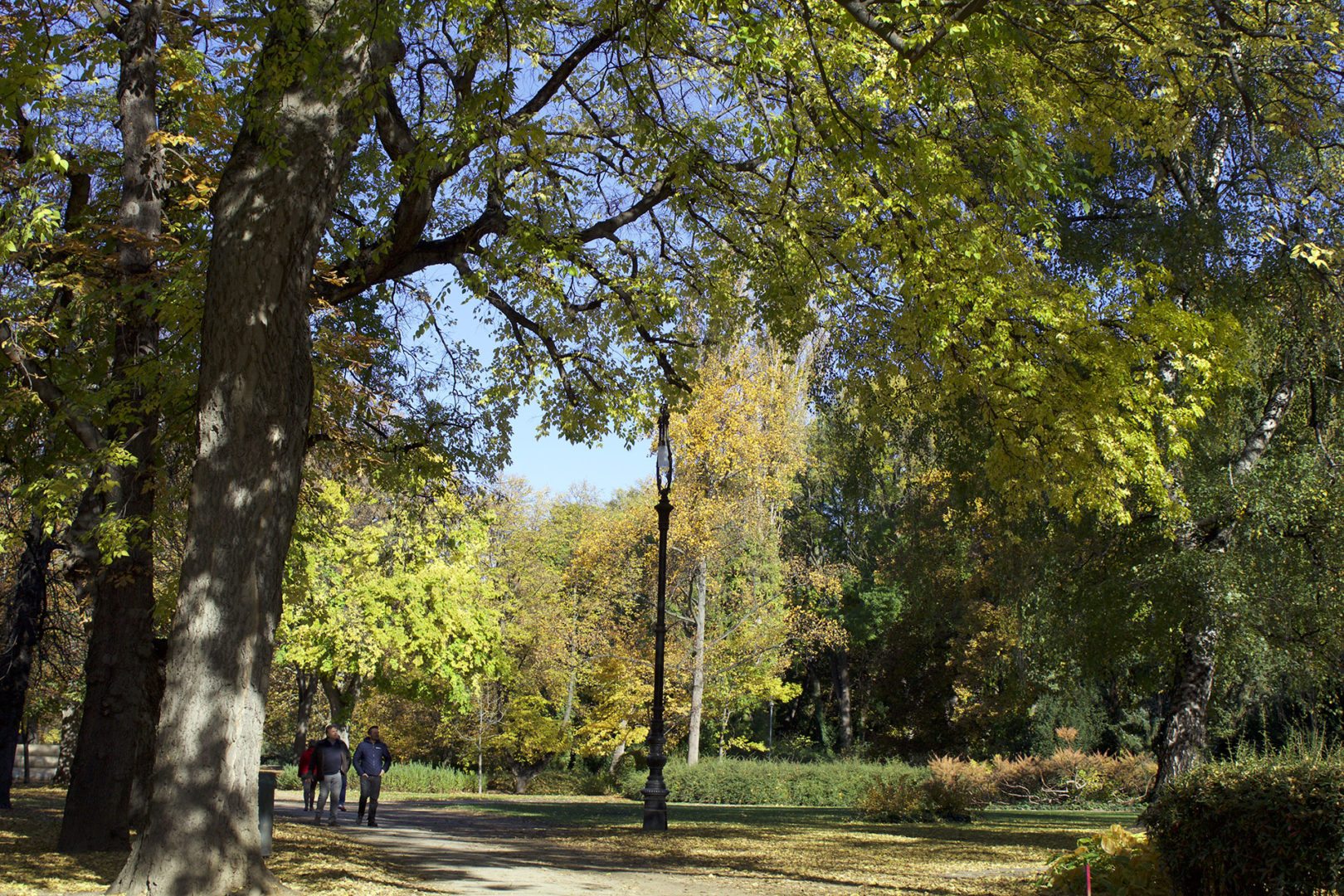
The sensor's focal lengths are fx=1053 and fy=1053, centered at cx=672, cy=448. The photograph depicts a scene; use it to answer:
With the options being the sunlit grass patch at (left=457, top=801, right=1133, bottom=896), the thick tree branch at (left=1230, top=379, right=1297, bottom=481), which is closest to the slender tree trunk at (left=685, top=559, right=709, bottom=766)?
the sunlit grass patch at (left=457, top=801, right=1133, bottom=896)

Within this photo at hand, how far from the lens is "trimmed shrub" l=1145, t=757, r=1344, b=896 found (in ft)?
21.8

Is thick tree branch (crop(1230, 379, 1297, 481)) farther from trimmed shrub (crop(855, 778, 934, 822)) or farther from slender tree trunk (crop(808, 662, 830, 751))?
slender tree trunk (crop(808, 662, 830, 751))

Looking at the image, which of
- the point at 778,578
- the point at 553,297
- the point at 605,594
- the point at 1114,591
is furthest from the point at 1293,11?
the point at 605,594

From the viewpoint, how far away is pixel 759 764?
3156 cm

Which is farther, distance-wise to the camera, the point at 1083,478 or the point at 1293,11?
the point at 1293,11

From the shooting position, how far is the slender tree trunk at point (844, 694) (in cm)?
4612

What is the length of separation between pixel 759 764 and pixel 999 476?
23023 millimetres

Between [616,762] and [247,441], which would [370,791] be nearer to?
[247,441]

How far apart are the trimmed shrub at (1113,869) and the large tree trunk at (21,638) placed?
13.8m

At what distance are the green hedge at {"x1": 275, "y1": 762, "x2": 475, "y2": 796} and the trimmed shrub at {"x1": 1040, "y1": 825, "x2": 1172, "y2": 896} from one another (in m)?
28.8

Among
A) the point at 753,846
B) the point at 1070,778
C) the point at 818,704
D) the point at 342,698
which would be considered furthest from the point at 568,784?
the point at 753,846

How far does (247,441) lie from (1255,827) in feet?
24.8

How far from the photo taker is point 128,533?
11.2 m

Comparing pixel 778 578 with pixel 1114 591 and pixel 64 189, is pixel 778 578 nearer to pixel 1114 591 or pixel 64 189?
pixel 1114 591
